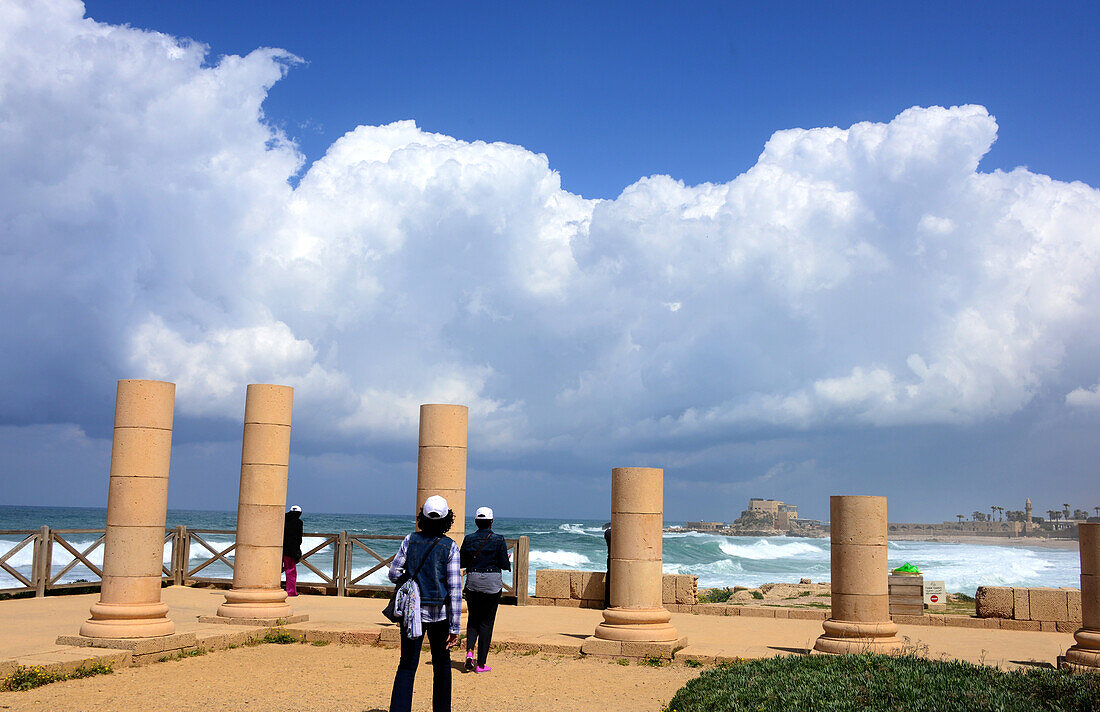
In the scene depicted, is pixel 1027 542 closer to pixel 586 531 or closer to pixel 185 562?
pixel 586 531

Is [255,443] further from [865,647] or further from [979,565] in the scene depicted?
[979,565]

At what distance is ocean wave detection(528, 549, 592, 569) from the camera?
4990 cm

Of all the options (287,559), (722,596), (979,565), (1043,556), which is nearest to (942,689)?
(287,559)

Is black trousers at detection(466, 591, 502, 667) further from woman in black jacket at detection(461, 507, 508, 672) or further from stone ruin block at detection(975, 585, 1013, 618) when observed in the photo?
stone ruin block at detection(975, 585, 1013, 618)

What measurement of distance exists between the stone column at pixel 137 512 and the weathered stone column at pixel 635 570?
5952mm

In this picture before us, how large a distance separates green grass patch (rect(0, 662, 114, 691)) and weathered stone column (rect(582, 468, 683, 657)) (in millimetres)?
6176

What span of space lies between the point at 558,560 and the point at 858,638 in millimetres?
41504

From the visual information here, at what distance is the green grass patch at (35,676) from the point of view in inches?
370

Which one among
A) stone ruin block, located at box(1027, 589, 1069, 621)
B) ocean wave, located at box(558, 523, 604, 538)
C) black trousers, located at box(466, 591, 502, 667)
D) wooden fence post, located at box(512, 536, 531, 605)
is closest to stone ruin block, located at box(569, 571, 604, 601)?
wooden fence post, located at box(512, 536, 531, 605)

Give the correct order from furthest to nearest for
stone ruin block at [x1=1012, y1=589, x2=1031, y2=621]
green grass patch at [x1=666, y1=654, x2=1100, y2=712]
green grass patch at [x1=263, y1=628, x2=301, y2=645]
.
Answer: stone ruin block at [x1=1012, y1=589, x2=1031, y2=621]
green grass patch at [x1=263, y1=628, x2=301, y2=645]
green grass patch at [x1=666, y1=654, x2=1100, y2=712]

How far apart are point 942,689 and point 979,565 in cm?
5192

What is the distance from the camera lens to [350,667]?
11.0 metres

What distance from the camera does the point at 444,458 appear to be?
13.4 m

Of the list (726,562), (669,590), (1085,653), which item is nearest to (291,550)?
(669,590)
